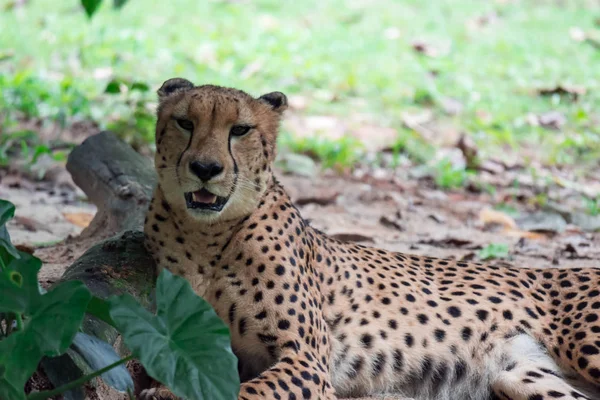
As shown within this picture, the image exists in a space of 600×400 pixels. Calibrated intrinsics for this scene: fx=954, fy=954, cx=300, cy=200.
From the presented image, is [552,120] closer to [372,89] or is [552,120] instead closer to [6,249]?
[372,89]

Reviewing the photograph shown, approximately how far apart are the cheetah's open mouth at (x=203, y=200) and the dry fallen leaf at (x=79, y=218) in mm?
2495

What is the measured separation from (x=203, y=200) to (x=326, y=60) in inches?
272

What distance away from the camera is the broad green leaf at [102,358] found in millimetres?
2881

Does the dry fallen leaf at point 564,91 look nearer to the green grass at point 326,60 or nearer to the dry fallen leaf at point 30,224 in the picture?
the green grass at point 326,60

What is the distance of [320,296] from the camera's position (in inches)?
167

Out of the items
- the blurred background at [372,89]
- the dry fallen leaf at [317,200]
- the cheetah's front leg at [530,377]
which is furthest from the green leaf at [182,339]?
the dry fallen leaf at [317,200]

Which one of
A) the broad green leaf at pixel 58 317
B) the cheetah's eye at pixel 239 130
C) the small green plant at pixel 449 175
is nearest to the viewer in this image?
the broad green leaf at pixel 58 317

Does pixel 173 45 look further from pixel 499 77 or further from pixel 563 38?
pixel 563 38

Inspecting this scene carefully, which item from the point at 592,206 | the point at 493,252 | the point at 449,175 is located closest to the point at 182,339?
the point at 493,252

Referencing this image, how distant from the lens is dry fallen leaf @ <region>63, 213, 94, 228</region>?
20.5 ft

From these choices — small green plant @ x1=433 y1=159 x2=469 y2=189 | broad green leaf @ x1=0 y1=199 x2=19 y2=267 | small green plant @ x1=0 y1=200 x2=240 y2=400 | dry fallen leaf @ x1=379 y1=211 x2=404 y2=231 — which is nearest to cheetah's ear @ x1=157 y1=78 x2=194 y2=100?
broad green leaf @ x1=0 y1=199 x2=19 y2=267

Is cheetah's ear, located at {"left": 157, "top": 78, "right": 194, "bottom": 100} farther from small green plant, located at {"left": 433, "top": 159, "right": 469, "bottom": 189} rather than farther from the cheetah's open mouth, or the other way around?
small green plant, located at {"left": 433, "top": 159, "right": 469, "bottom": 189}

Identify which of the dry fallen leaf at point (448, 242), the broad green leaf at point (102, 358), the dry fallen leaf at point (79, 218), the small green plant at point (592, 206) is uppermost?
the broad green leaf at point (102, 358)

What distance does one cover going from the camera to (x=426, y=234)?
6586 millimetres
